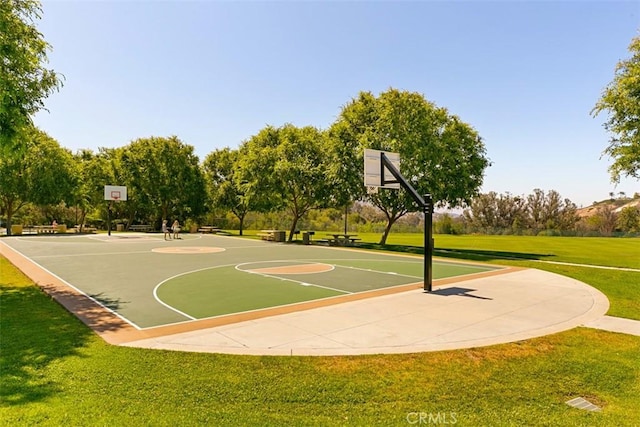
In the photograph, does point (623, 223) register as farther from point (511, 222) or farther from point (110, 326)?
point (110, 326)

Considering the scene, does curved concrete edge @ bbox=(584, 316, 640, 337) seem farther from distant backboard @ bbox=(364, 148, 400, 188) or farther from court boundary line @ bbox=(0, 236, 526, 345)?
distant backboard @ bbox=(364, 148, 400, 188)

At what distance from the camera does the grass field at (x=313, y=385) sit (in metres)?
4.39

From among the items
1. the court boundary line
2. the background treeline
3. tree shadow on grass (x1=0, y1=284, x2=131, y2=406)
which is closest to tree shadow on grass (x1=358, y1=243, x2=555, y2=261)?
the background treeline

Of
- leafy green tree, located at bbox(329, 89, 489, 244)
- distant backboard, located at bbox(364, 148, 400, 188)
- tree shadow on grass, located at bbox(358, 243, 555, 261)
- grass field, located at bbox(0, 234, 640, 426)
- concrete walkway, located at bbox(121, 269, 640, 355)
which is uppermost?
leafy green tree, located at bbox(329, 89, 489, 244)

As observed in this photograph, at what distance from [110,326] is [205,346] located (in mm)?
2423

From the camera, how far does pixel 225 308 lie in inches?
368

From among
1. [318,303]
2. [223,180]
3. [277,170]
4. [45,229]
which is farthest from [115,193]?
[318,303]

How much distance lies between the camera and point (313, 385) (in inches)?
203

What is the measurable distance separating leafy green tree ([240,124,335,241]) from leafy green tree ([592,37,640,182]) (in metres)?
17.8

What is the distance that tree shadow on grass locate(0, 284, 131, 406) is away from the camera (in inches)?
195

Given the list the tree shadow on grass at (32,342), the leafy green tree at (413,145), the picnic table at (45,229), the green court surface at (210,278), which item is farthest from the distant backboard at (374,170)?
the picnic table at (45,229)

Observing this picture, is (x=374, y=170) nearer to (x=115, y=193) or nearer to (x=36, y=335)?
(x=36, y=335)

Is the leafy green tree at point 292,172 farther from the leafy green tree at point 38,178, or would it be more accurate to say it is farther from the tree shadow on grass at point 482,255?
the leafy green tree at point 38,178

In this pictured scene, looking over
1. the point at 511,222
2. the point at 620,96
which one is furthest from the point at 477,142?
the point at 511,222
